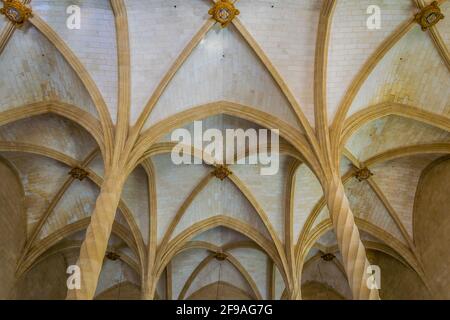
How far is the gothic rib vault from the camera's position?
11688 mm

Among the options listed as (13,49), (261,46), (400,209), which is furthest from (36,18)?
(400,209)

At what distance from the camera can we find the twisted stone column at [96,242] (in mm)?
8797

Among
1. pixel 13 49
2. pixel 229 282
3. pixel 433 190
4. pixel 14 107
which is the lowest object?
pixel 229 282

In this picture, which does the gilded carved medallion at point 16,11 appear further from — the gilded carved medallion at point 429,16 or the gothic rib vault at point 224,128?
the gilded carved medallion at point 429,16

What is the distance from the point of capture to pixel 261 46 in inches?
487

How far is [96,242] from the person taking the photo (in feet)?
30.9

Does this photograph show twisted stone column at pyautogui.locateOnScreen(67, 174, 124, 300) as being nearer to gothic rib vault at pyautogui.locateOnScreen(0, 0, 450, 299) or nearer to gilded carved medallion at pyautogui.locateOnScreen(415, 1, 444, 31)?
gothic rib vault at pyautogui.locateOnScreen(0, 0, 450, 299)

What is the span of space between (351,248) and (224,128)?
20.6ft

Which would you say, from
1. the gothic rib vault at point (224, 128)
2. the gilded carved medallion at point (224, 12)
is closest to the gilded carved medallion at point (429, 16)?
the gothic rib vault at point (224, 128)

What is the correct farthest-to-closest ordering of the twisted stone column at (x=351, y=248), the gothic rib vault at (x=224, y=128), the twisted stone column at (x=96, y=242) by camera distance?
the gothic rib vault at (x=224, y=128), the twisted stone column at (x=351, y=248), the twisted stone column at (x=96, y=242)

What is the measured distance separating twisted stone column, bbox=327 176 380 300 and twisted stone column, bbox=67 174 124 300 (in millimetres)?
5149

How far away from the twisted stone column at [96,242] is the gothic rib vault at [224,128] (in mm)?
32
